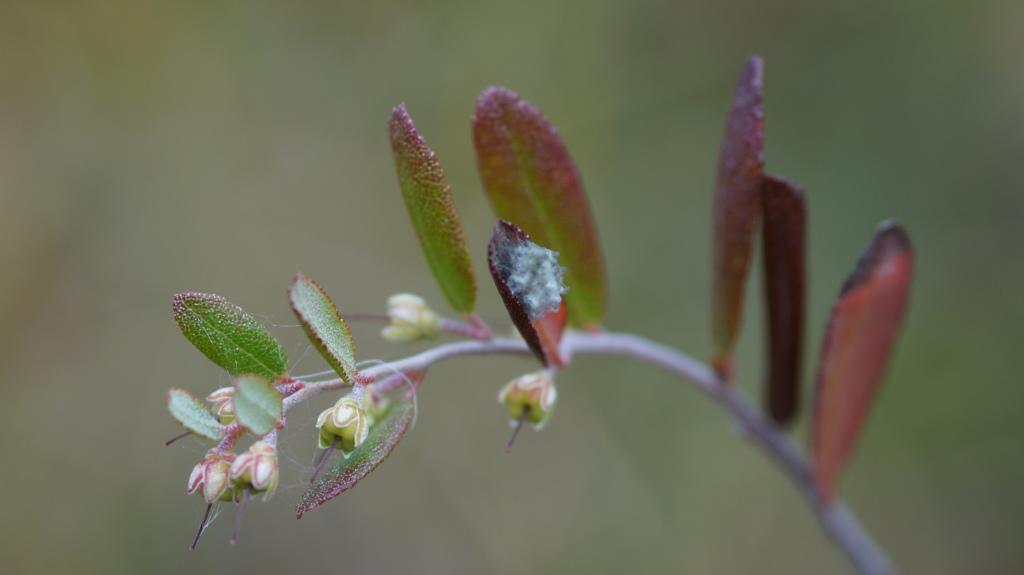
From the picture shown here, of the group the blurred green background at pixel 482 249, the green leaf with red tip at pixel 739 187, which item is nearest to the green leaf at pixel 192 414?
the green leaf with red tip at pixel 739 187

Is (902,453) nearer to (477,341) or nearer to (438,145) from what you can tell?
(438,145)

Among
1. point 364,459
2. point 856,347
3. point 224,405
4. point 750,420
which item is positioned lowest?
point 750,420

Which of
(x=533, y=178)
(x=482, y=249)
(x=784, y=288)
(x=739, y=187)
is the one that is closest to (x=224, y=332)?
(x=533, y=178)

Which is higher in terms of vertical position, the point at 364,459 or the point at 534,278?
the point at 534,278

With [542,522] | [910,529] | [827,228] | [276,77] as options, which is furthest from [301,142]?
[910,529]

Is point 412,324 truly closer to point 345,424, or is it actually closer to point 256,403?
point 345,424

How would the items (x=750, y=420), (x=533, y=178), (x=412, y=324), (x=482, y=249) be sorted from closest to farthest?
1. (x=412, y=324)
2. (x=533, y=178)
3. (x=750, y=420)
4. (x=482, y=249)

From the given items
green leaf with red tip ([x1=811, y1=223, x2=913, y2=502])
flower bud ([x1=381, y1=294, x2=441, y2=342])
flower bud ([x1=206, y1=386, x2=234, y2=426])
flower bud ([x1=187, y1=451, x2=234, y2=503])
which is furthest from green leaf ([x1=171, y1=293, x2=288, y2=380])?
green leaf with red tip ([x1=811, y1=223, x2=913, y2=502])
